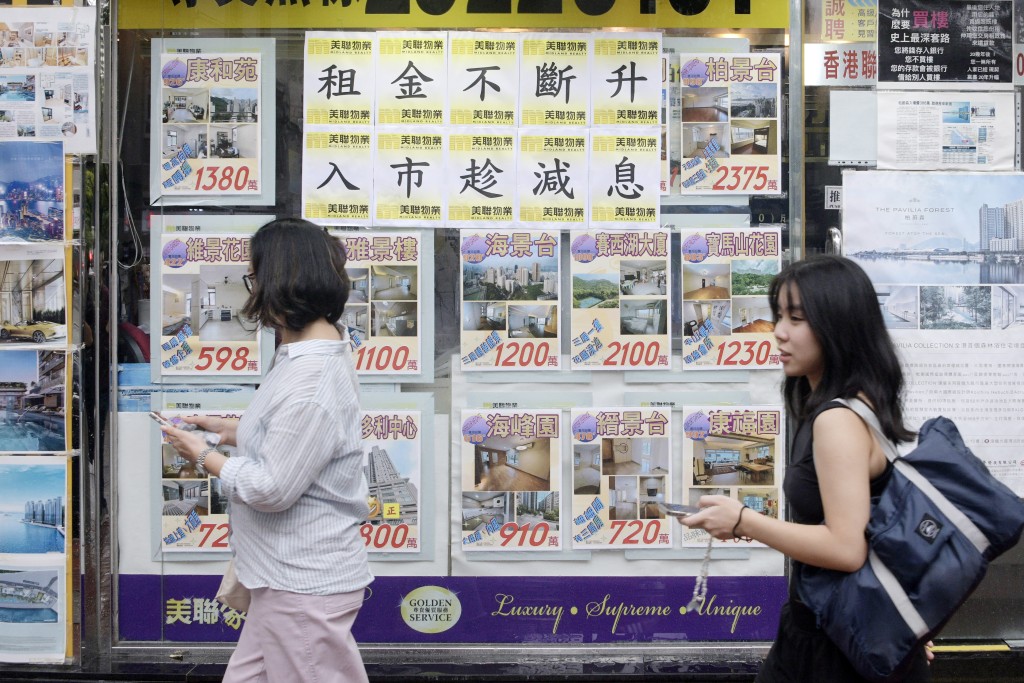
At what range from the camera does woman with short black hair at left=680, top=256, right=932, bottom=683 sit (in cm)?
223

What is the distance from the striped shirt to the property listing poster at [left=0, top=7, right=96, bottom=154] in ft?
7.01

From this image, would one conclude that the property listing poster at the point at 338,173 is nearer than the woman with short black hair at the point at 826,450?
No

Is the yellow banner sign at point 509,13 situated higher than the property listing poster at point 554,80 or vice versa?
the yellow banner sign at point 509,13

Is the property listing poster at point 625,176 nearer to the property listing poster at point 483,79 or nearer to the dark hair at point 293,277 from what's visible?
the property listing poster at point 483,79

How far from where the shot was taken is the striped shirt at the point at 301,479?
254 cm

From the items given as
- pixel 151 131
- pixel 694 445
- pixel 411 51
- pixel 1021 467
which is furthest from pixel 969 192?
pixel 151 131

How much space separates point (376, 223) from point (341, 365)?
1.70 m

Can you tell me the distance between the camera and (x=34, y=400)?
424 cm

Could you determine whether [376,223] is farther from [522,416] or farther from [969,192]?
[969,192]

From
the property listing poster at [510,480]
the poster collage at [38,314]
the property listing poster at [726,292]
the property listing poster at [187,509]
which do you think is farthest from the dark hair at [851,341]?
the poster collage at [38,314]

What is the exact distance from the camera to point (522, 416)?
4.32m

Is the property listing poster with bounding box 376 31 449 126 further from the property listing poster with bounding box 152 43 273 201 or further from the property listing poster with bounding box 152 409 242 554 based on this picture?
the property listing poster with bounding box 152 409 242 554

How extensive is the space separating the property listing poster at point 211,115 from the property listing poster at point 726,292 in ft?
6.21

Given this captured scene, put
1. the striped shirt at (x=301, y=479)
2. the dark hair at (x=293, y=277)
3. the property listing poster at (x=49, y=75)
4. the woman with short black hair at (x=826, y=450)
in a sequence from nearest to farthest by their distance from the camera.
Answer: the woman with short black hair at (x=826, y=450) → the striped shirt at (x=301, y=479) → the dark hair at (x=293, y=277) → the property listing poster at (x=49, y=75)
